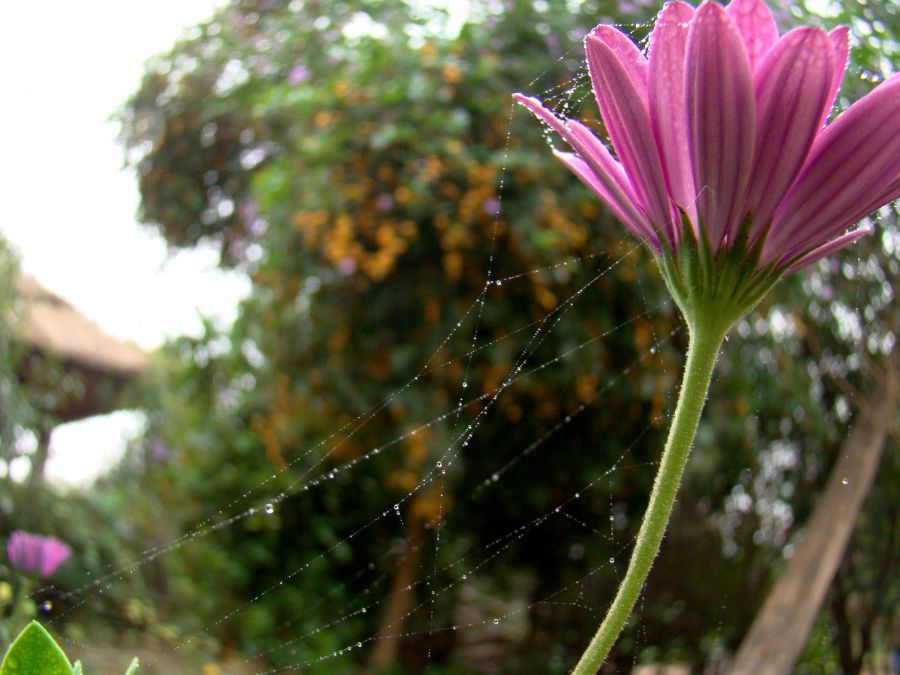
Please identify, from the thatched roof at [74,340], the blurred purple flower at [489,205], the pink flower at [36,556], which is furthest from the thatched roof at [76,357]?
the pink flower at [36,556]

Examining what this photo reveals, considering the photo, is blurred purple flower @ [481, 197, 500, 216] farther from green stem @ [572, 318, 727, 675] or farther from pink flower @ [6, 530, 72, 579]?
green stem @ [572, 318, 727, 675]

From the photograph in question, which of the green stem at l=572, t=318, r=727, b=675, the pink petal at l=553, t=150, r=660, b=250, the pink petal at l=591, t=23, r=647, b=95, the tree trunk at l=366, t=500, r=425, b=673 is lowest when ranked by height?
the tree trunk at l=366, t=500, r=425, b=673

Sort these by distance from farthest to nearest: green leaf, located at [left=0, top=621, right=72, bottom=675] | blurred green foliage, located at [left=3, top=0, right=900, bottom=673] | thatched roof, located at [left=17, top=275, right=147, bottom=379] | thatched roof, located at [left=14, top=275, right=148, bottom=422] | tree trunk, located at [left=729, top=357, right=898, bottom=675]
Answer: thatched roof, located at [left=17, top=275, right=147, bottom=379], thatched roof, located at [left=14, top=275, right=148, bottom=422], blurred green foliage, located at [left=3, top=0, right=900, bottom=673], tree trunk, located at [left=729, top=357, right=898, bottom=675], green leaf, located at [left=0, top=621, right=72, bottom=675]

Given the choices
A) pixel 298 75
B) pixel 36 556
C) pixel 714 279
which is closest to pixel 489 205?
pixel 298 75

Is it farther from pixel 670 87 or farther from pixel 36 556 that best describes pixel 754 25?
pixel 36 556

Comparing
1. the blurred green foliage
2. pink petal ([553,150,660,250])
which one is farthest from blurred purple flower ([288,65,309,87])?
pink petal ([553,150,660,250])

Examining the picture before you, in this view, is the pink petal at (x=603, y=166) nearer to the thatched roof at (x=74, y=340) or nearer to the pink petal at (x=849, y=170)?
the pink petal at (x=849, y=170)

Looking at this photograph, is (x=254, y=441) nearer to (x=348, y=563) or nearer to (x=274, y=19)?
(x=348, y=563)

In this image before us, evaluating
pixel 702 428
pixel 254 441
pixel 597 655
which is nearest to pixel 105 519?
pixel 254 441
